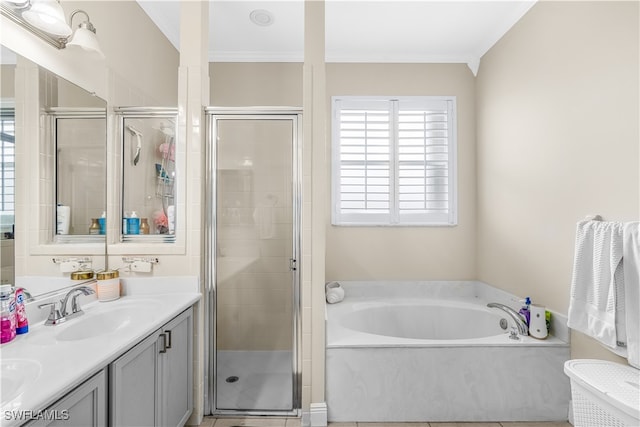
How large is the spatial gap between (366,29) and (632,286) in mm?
2462

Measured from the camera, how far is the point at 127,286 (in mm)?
1962

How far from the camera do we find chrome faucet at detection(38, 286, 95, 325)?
4.76ft

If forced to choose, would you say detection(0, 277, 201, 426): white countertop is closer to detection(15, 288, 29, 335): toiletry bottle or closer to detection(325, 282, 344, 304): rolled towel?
detection(15, 288, 29, 335): toiletry bottle

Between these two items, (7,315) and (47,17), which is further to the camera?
(47,17)

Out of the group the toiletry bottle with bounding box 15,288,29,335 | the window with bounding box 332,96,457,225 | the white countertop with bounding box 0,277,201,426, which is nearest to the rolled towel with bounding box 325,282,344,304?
the window with bounding box 332,96,457,225

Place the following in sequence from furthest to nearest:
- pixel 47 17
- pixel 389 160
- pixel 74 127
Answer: pixel 389 160, pixel 74 127, pixel 47 17

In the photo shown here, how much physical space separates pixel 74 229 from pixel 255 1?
1.96m

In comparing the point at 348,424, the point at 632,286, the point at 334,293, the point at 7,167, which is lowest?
the point at 348,424

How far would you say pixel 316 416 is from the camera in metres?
1.97

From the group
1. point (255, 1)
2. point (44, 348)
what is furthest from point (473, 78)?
point (44, 348)

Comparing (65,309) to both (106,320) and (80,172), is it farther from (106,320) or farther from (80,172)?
(80,172)

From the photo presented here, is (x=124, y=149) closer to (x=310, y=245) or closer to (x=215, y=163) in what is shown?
(x=215, y=163)

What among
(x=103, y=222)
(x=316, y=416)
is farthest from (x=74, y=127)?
(x=316, y=416)

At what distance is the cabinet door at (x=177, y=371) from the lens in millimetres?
1591
